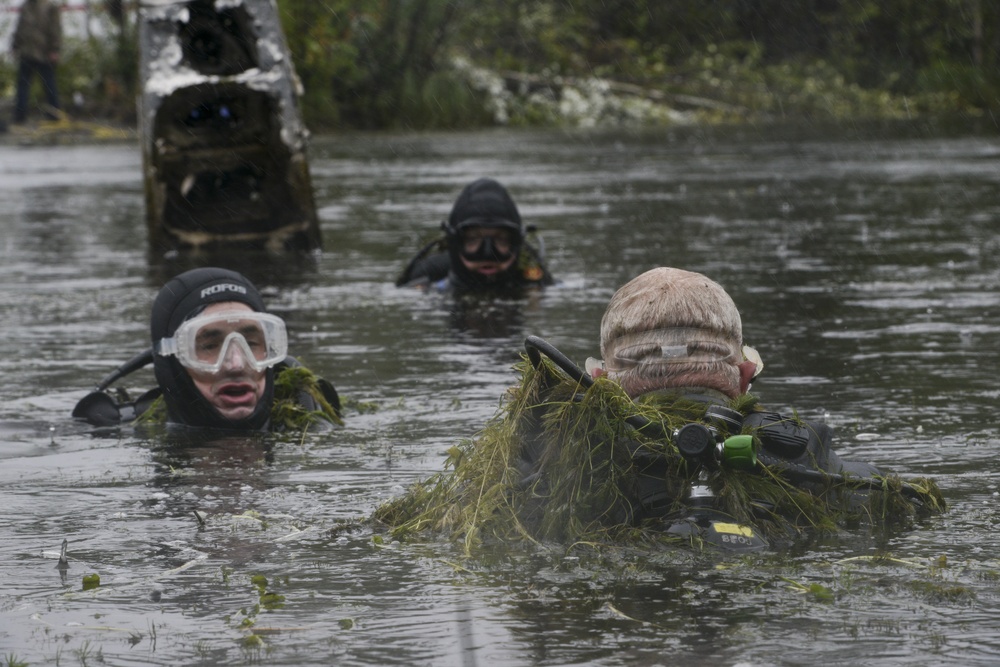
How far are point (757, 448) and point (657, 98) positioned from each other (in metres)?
41.6

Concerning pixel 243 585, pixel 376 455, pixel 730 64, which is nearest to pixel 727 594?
pixel 243 585

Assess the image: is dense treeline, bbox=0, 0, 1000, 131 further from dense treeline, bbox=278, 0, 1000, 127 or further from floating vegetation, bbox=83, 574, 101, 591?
floating vegetation, bbox=83, 574, 101, 591

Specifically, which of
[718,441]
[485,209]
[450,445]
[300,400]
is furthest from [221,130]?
[718,441]

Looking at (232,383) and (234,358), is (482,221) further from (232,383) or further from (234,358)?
(234,358)

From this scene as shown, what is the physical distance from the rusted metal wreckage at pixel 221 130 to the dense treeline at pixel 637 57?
19448 millimetres

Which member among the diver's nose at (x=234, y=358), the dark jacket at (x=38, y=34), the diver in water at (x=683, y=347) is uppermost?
the dark jacket at (x=38, y=34)

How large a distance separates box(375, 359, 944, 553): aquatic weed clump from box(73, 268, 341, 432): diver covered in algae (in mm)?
2385

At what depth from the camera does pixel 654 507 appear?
5.85 meters

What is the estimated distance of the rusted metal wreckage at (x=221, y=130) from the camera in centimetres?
1619

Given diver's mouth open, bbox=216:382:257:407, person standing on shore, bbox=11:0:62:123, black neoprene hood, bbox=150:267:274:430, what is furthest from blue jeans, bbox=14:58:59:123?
diver's mouth open, bbox=216:382:257:407

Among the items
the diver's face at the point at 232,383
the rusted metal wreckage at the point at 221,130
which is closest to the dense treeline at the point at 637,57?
the rusted metal wreckage at the point at 221,130

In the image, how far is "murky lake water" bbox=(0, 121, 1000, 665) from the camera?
4906 millimetres

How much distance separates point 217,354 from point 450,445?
112 cm

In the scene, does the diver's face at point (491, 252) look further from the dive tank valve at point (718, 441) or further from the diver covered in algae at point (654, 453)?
the dive tank valve at point (718, 441)
